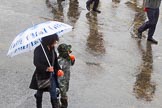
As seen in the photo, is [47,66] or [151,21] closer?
[47,66]

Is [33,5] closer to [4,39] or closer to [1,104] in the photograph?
[4,39]

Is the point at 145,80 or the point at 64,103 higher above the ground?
the point at 64,103

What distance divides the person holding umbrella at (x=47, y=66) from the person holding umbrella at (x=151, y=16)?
5093 mm

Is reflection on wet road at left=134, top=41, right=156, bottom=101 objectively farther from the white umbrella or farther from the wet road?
the white umbrella

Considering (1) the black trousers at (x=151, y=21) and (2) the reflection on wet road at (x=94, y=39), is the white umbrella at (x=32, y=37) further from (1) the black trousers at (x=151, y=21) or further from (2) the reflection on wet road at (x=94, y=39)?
(1) the black trousers at (x=151, y=21)

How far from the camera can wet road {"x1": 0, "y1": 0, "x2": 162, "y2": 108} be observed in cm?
796

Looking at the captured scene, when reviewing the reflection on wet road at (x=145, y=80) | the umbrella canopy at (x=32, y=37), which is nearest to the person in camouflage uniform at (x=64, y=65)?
the umbrella canopy at (x=32, y=37)

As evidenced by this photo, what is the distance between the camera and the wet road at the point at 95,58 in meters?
7.96

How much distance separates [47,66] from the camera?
259 inches

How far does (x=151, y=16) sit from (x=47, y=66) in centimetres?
542

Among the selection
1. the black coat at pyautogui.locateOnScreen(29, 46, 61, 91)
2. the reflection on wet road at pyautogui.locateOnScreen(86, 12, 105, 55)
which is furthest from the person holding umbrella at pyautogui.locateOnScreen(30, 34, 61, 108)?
the reflection on wet road at pyautogui.locateOnScreen(86, 12, 105, 55)

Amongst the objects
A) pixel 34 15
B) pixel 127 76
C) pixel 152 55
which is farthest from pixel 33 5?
pixel 127 76

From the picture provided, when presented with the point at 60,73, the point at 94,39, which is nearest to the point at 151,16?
the point at 94,39

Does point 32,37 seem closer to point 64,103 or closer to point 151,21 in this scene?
point 64,103
